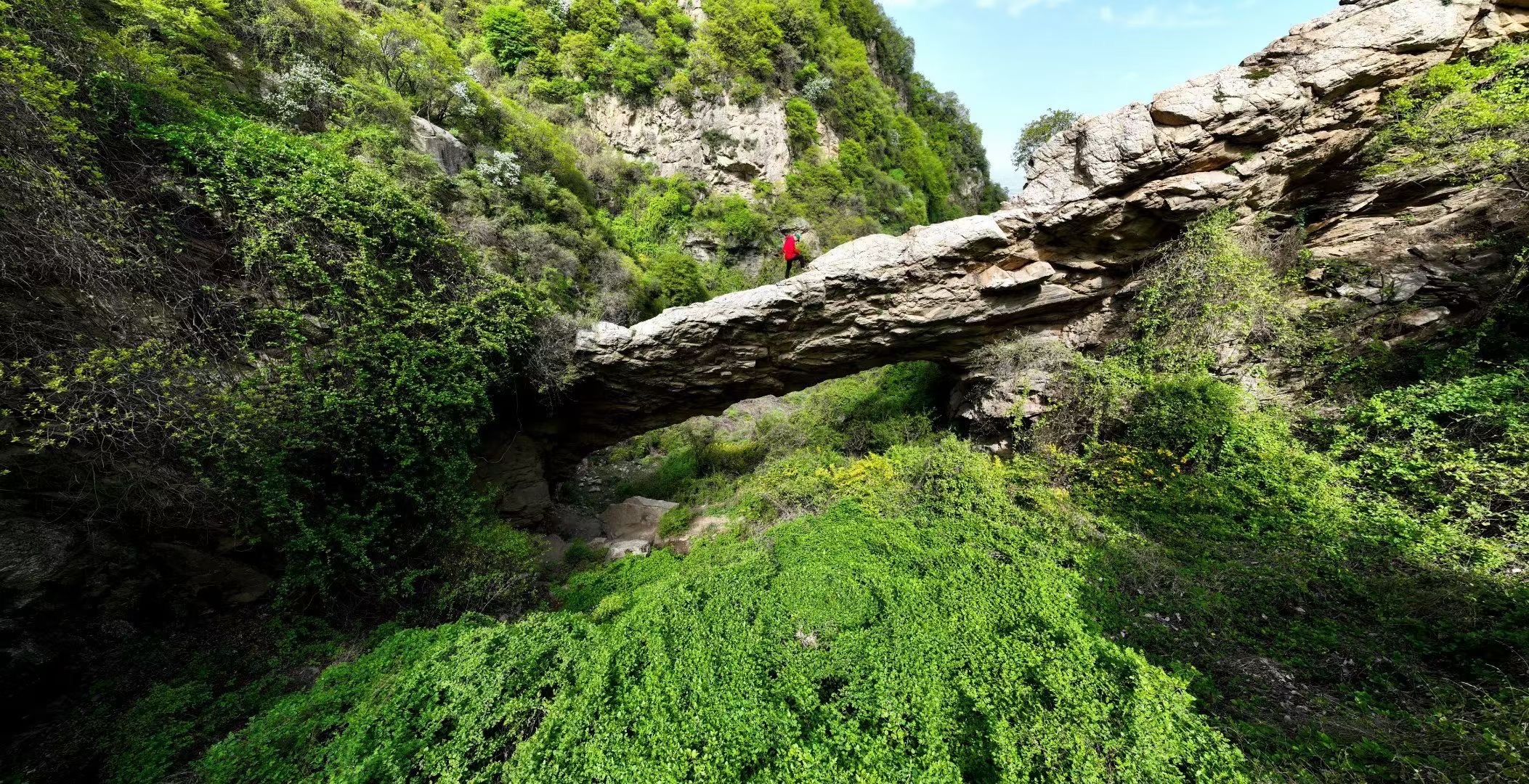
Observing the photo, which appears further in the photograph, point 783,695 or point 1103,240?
point 1103,240

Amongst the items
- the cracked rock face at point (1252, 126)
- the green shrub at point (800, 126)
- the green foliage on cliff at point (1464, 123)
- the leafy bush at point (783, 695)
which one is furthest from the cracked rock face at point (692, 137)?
the leafy bush at point (783, 695)

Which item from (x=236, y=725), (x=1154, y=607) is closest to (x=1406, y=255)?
(x=1154, y=607)

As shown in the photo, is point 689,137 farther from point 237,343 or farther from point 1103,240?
point 237,343

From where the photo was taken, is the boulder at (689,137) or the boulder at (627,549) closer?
the boulder at (627,549)

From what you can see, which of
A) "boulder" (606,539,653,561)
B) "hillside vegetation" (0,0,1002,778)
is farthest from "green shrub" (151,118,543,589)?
"boulder" (606,539,653,561)

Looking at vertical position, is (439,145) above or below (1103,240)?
above

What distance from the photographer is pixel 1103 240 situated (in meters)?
7.68

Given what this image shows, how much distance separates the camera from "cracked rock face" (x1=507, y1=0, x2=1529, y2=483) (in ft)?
19.5

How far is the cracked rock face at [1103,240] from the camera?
593 cm

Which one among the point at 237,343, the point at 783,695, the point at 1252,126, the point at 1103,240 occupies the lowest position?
the point at 783,695

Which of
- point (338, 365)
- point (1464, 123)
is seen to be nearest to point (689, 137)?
point (338, 365)

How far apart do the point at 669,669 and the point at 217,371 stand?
6.08 metres

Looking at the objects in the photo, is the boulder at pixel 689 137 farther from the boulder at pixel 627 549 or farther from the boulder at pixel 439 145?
the boulder at pixel 627 549

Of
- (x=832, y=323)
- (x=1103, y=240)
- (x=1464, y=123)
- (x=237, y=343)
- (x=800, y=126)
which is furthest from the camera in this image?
(x=800, y=126)
